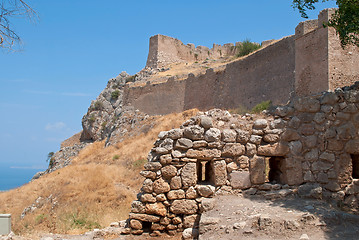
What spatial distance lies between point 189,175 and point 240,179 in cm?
97

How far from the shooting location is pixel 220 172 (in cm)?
615

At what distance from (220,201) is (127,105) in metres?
26.9

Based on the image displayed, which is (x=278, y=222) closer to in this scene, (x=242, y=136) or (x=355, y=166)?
(x=242, y=136)

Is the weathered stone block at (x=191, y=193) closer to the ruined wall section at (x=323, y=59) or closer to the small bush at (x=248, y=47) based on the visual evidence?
the ruined wall section at (x=323, y=59)

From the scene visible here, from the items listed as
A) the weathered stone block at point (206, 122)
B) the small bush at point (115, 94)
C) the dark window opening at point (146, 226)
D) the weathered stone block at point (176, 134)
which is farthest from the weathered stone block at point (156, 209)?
the small bush at point (115, 94)

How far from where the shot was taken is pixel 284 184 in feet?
20.9

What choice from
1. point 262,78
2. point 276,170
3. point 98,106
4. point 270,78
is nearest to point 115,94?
point 98,106

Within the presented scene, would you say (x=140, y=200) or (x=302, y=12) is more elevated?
(x=302, y=12)

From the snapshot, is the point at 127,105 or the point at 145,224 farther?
the point at 127,105

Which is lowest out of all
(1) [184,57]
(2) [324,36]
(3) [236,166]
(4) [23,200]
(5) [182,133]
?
(4) [23,200]

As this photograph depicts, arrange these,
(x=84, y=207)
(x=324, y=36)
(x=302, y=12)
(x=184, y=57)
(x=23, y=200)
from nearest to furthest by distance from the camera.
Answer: (x=302, y=12) → (x=84, y=207) → (x=324, y=36) → (x=23, y=200) → (x=184, y=57)

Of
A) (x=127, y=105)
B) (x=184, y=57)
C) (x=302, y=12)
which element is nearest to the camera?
(x=302, y=12)

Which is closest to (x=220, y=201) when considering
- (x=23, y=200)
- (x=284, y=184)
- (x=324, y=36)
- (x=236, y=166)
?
(x=236, y=166)

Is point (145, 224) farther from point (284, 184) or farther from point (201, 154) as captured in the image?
point (284, 184)
